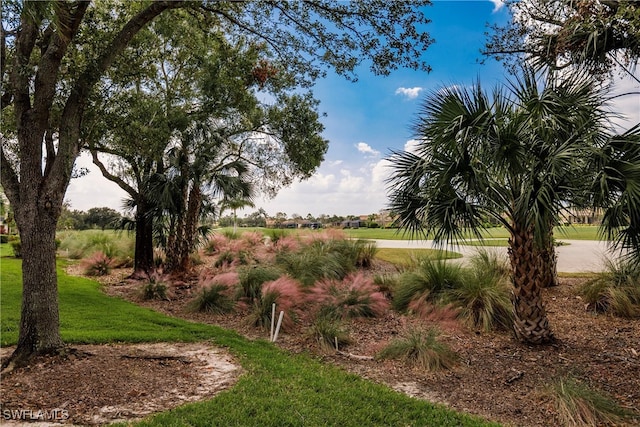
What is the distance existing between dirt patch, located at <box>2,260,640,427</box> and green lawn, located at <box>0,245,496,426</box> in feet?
1.18

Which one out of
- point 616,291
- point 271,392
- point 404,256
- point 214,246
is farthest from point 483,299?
point 214,246

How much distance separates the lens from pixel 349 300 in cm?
842

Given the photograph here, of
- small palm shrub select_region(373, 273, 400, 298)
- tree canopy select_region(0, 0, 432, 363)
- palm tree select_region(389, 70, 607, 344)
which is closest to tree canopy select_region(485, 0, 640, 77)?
palm tree select_region(389, 70, 607, 344)

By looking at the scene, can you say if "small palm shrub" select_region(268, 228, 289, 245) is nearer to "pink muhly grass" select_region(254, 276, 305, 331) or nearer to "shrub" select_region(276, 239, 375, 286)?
"shrub" select_region(276, 239, 375, 286)

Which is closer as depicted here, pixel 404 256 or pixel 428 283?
pixel 428 283

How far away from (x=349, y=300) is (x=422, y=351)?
288cm

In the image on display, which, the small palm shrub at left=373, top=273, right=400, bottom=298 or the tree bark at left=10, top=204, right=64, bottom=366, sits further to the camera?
the small palm shrub at left=373, top=273, right=400, bottom=298

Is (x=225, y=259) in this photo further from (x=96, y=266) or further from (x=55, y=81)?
(x=55, y=81)

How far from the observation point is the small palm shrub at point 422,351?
558 cm

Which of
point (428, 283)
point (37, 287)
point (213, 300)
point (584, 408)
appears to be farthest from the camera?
point (213, 300)

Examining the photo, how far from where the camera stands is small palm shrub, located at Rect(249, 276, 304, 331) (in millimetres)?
7738

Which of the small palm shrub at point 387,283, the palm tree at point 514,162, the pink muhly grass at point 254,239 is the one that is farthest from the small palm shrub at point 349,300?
the pink muhly grass at point 254,239

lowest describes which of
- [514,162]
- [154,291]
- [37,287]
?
[154,291]

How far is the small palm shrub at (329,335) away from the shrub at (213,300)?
2.84 m
